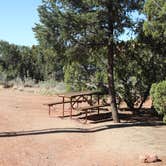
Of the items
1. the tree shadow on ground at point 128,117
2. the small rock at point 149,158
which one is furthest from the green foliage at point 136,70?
the small rock at point 149,158

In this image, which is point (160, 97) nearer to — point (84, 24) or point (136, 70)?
point (84, 24)

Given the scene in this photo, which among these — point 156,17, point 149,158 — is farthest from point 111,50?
point 149,158

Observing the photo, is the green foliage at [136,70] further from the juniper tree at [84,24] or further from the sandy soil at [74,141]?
the sandy soil at [74,141]

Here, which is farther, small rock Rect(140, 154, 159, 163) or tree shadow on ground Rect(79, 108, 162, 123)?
tree shadow on ground Rect(79, 108, 162, 123)

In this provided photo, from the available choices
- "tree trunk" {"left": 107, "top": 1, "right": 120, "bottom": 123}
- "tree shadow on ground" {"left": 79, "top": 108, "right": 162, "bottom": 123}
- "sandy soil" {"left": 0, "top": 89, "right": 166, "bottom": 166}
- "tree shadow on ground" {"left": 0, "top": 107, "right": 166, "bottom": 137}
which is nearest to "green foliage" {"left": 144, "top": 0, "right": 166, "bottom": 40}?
"sandy soil" {"left": 0, "top": 89, "right": 166, "bottom": 166}

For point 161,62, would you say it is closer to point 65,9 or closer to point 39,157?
point 65,9

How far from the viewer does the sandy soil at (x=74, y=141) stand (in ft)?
41.0

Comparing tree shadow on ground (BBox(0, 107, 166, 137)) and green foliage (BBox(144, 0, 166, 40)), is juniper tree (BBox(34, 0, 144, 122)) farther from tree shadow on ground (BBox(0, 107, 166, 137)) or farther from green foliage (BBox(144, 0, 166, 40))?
green foliage (BBox(144, 0, 166, 40))

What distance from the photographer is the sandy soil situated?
12492 millimetres

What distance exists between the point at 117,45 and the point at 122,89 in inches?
155

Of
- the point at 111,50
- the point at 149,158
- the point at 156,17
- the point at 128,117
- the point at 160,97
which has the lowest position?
the point at 149,158

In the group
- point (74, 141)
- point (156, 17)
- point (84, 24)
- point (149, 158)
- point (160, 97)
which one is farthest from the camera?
point (84, 24)

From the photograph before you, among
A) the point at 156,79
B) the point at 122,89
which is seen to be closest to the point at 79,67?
the point at 122,89

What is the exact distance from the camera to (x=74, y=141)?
1528 cm
